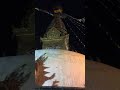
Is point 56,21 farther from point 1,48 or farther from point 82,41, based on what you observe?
point 1,48

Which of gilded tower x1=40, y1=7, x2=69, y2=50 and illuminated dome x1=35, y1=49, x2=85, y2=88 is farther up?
gilded tower x1=40, y1=7, x2=69, y2=50

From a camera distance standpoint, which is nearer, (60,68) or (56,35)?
(60,68)

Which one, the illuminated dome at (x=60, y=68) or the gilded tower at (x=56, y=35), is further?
the gilded tower at (x=56, y=35)

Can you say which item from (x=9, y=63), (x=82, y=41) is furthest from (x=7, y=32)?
(x=82, y=41)

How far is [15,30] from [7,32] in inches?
4.7

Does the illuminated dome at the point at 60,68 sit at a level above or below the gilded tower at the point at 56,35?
below

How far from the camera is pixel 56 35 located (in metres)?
4.26

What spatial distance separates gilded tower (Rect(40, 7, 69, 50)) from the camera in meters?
4.21

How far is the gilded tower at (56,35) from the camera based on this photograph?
421 cm

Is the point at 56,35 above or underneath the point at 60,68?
above

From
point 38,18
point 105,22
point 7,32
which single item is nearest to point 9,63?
point 7,32

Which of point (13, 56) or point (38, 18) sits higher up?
point (38, 18)

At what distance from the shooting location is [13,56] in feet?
16.0

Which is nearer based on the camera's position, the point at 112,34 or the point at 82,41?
the point at 82,41
